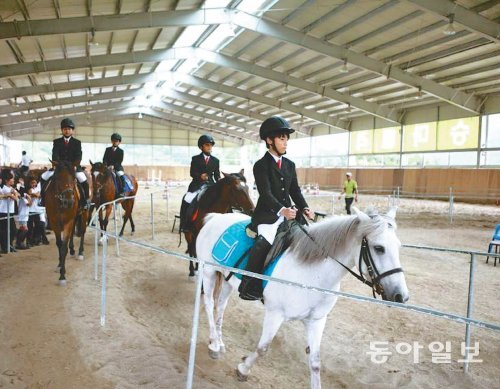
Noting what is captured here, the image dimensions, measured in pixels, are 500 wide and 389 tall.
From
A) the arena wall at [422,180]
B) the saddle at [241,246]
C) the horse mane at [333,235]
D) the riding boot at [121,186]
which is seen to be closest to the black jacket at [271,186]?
the saddle at [241,246]

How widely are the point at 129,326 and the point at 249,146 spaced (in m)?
38.9

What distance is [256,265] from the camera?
3111mm

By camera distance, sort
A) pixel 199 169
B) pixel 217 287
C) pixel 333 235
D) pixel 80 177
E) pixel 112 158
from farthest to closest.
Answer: pixel 112 158
pixel 80 177
pixel 199 169
pixel 217 287
pixel 333 235

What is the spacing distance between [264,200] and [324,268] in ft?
2.58

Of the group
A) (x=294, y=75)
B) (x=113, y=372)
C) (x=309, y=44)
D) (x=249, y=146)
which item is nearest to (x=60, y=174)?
(x=113, y=372)

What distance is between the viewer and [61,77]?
63.9ft

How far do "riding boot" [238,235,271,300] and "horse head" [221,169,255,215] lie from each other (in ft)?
7.69

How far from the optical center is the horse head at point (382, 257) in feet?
7.80

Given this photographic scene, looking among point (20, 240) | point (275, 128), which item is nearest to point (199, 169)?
point (275, 128)

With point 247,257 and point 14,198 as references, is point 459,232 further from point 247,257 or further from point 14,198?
point 14,198

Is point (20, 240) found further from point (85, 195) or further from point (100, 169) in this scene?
point (85, 195)

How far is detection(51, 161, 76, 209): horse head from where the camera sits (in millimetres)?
5781

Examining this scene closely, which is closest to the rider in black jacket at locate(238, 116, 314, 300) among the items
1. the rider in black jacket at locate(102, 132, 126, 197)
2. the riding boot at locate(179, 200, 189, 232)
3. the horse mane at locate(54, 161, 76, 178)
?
the riding boot at locate(179, 200, 189, 232)

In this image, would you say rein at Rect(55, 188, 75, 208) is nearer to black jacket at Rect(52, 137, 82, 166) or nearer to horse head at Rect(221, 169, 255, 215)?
black jacket at Rect(52, 137, 82, 166)
